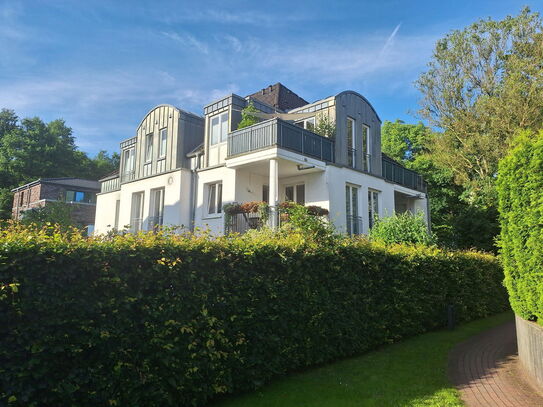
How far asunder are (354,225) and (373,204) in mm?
2332

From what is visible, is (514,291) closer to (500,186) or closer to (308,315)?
(500,186)

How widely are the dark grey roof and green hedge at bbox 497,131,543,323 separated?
52.4 ft

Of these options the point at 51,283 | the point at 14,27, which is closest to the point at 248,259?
the point at 51,283

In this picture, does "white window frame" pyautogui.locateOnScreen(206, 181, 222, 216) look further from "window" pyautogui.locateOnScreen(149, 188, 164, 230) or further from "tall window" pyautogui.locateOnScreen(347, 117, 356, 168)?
"tall window" pyautogui.locateOnScreen(347, 117, 356, 168)

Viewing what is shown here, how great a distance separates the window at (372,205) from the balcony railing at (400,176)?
59.5 inches

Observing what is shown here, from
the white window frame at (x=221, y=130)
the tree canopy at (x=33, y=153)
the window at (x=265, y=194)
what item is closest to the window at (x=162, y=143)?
the white window frame at (x=221, y=130)

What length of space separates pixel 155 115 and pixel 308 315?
17767mm

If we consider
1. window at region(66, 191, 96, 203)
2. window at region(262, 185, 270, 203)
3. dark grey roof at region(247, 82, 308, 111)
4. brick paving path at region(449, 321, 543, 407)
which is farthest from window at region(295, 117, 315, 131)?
window at region(66, 191, 96, 203)

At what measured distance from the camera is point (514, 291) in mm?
7172

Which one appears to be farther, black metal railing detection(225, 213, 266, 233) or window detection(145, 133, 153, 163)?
window detection(145, 133, 153, 163)

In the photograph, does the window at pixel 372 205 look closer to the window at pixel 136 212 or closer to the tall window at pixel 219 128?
the tall window at pixel 219 128

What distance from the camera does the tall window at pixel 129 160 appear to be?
937 inches

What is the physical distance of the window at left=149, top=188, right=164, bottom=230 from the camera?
800 inches

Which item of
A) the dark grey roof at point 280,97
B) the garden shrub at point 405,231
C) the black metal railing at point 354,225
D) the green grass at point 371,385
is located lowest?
the green grass at point 371,385
